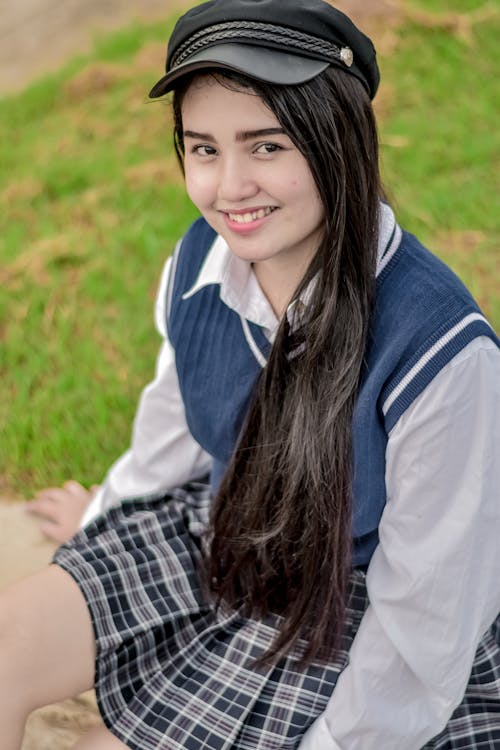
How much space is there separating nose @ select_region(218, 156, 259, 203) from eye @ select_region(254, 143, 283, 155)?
29 millimetres

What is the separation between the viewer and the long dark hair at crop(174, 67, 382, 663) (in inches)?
54.6

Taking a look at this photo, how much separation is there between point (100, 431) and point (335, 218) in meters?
1.47

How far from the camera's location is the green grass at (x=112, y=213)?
282 centimetres

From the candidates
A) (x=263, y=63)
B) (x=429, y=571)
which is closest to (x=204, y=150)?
(x=263, y=63)

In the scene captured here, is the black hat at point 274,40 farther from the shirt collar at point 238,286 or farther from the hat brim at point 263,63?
the shirt collar at point 238,286

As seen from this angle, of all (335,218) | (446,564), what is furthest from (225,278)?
(446,564)

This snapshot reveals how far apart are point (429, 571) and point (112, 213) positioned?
2.46 m

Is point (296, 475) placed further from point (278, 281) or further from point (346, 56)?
point (346, 56)

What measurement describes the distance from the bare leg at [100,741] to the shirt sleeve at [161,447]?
519 millimetres

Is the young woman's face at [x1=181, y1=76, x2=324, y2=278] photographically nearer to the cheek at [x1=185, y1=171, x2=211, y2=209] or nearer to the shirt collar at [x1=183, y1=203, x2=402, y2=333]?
the cheek at [x1=185, y1=171, x2=211, y2=209]

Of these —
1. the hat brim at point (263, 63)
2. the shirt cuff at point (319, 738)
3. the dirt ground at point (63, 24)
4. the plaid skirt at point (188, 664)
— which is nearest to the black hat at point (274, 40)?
the hat brim at point (263, 63)

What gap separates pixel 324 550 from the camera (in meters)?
1.64

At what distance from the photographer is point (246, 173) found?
56.6 inches

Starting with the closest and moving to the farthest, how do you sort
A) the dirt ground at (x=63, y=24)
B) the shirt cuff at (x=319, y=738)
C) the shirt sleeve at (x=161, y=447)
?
the shirt cuff at (x=319, y=738) < the shirt sleeve at (x=161, y=447) < the dirt ground at (x=63, y=24)
